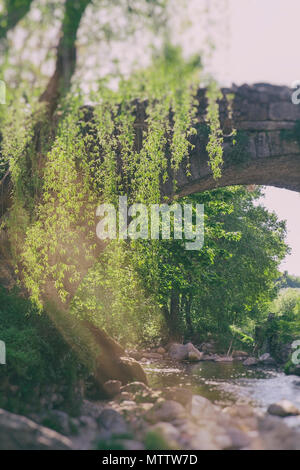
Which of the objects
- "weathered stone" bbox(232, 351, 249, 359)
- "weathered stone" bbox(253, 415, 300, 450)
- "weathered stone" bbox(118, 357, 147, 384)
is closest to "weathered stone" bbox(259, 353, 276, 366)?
"weathered stone" bbox(232, 351, 249, 359)

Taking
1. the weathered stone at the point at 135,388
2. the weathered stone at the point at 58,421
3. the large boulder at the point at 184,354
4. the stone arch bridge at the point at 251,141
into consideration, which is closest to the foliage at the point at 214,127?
the stone arch bridge at the point at 251,141

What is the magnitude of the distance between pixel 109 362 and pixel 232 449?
4104 mm

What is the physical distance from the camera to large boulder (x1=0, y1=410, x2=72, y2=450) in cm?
361

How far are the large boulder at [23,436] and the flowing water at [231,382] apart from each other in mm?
4100

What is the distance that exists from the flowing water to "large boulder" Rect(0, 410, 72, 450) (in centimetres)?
410

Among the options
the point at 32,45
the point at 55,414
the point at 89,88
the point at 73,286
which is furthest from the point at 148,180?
the point at 55,414

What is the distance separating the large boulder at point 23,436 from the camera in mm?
3613

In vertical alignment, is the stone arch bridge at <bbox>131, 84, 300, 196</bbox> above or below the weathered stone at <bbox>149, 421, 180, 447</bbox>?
above

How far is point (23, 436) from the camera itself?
3691 millimetres

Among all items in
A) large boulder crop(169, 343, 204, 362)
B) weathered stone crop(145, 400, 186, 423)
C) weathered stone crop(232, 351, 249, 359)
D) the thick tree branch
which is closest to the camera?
the thick tree branch

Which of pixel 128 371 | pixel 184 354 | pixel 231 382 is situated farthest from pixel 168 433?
pixel 184 354

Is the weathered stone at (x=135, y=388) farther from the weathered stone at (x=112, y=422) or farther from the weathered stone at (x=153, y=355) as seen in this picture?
the weathered stone at (x=153, y=355)

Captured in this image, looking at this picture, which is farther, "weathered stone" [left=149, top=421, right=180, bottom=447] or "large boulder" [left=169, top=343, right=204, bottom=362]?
"large boulder" [left=169, top=343, right=204, bottom=362]

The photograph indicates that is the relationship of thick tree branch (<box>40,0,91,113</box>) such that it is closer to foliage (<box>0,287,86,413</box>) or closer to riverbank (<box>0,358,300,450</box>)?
foliage (<box>0,287,86,413</box>)
